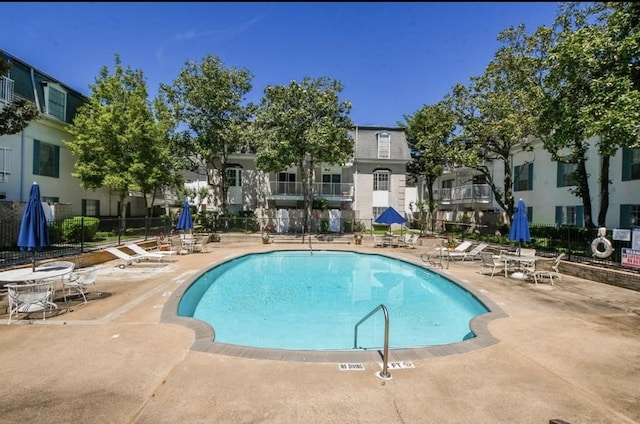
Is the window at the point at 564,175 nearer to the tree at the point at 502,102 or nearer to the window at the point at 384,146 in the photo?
the tree at the point at 502,102

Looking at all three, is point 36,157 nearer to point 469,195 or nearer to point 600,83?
point 600,83

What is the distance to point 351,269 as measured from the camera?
621 inches

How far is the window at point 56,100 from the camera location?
1855 cm

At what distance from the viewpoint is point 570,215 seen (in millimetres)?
20250

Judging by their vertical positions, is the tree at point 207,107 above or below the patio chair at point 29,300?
above

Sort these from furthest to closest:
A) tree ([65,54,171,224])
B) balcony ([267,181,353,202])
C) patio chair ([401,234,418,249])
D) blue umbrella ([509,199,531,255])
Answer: balcony ([267,181,353,202]) < patio chair ([401,234,418,249]) < tree ([65,54,171,224]) < blue umbrella ([509,199,531,255])

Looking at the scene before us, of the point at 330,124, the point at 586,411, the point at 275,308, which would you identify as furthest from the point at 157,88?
the point at 586,411

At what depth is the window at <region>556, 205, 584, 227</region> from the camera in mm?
19531

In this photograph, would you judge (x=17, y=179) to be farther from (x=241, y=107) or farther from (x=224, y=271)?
(x=241, y=107)

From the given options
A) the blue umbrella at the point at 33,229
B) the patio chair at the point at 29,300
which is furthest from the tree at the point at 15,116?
the patio chair at the point at 29,300

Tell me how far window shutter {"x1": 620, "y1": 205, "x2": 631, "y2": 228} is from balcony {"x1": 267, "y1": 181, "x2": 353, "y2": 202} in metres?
18.0

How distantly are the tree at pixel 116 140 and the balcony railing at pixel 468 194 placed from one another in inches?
966

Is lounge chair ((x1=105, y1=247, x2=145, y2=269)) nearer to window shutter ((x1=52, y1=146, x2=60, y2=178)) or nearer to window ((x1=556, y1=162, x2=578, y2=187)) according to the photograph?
window shutter ((x1=52, y1=146, x2=60, y2=178))

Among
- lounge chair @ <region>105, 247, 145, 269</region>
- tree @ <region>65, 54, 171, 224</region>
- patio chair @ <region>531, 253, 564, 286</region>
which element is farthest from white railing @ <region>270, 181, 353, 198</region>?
patio chair @ <region>531, 253, 564, 286</region>
